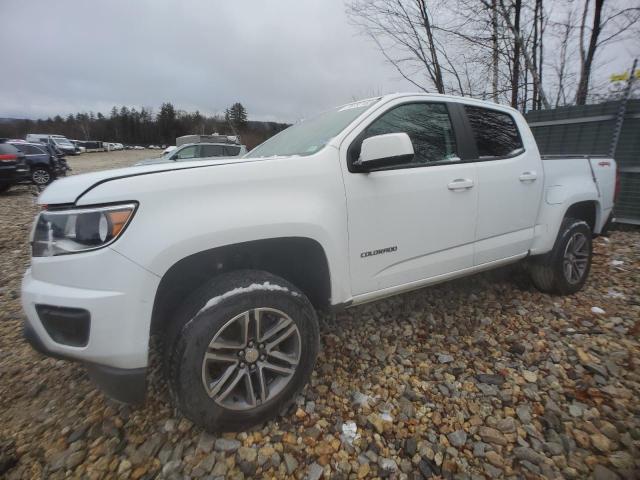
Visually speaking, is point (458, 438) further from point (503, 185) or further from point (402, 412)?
point (503, 185)

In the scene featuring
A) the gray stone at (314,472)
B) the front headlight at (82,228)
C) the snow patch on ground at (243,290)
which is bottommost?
the gray stone at (314,472)

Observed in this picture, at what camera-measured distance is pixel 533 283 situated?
315 centimetres

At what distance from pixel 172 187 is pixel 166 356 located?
793mm

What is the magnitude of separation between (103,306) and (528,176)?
2976 mm

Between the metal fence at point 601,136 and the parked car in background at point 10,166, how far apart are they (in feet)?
44.0

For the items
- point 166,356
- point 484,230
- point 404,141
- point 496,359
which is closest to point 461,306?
point 496,359

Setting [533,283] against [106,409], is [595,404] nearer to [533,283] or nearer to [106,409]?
[533,283]

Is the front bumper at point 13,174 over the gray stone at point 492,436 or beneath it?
over

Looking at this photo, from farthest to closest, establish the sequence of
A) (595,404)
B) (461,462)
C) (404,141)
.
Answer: (595,404) → (404,141) → (461,462)

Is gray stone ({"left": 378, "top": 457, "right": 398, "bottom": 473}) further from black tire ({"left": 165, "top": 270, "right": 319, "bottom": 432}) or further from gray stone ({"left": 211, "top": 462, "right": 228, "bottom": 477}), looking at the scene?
gray stone ({"left": 211, "top": 462, "right": 228, "bottom": 477})

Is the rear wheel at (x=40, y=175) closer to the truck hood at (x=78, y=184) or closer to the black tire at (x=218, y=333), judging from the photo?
the truck hood at (x=78, y=184)

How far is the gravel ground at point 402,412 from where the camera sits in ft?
5.10

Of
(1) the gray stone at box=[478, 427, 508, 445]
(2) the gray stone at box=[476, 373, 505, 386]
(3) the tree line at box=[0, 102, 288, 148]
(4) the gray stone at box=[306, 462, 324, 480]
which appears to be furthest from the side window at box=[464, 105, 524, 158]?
(3) the tree line at box=[0, 102, 288, 148]

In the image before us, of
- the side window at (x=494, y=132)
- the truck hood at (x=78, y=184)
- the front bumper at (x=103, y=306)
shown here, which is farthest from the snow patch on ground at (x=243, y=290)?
the side window at (x=494, y=132)
